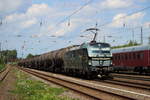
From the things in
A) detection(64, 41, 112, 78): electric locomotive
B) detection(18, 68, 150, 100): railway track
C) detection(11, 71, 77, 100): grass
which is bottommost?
detection(11, 71, 77, 100): grass

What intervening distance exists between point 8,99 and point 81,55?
14076 mm

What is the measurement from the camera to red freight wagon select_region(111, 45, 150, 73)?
31.5 m

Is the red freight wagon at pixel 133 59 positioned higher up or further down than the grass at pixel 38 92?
higher up

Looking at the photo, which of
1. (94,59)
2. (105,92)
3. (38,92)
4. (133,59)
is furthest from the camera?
(133,59)

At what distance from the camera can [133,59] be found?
34.5 m

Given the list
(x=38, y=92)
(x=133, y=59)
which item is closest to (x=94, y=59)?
(x=38, y=92)

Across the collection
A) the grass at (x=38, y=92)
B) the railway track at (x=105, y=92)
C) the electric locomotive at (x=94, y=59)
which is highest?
the electric locomotive at (x=94, y=59)

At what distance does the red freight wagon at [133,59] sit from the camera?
31506mm

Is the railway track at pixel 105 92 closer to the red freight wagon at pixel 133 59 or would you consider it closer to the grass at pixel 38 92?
the grass at pixel 38 92

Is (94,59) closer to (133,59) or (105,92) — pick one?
(105,92)

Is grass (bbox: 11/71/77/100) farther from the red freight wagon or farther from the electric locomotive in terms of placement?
the red freight wagon

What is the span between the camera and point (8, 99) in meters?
14.1

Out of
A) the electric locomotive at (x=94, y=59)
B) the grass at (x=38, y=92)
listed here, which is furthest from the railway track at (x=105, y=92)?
the electric locomotive at (x=94, y=59)

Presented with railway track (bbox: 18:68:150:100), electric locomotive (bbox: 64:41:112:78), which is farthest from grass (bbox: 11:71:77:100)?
electric locomotive (bbox: 64:41:112:78)
